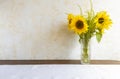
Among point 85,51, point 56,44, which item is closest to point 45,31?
point 56,44

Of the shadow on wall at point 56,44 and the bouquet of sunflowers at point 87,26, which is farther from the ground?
the bouquet of sunflowers at point 87,26

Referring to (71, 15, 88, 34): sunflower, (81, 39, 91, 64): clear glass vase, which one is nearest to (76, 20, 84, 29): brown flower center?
(71, 15, 88, 34): sunflower

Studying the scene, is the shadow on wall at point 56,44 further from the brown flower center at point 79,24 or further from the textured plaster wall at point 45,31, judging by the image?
the brown flower center at point 79,24

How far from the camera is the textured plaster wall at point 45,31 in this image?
141 cm

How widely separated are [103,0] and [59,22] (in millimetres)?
349

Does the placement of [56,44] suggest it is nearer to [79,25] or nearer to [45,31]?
[45,31]

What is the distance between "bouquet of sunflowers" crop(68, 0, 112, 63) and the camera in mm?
1228

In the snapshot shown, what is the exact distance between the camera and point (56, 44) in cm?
144

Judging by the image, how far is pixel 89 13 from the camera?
1358mm

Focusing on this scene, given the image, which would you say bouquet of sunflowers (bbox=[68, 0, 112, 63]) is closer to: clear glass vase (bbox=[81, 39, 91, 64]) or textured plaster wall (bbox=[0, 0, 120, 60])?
clear glass vase (bbox=[81, 39, 91, 64])

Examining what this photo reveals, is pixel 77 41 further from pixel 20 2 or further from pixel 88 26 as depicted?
pixel 20 2

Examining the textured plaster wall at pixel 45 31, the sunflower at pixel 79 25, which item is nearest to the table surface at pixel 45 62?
the textured plaster wall at pixel 45 31

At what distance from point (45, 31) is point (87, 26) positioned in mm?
341

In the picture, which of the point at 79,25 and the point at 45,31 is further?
the point at 45,31
